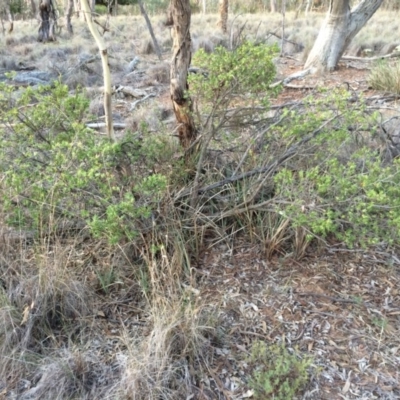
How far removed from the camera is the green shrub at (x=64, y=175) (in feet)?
7.94

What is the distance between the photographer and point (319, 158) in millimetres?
2924

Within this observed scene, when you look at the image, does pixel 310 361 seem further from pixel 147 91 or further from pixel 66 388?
pixel 147 91

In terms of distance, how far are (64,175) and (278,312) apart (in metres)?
1.52

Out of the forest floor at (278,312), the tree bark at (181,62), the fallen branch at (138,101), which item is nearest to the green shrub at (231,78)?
the tree bark at (181,62)

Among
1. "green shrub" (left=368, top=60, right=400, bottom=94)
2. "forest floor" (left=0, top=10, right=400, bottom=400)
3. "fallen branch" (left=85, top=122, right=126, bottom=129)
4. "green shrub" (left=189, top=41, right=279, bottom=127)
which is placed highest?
"green shrub" (left=189, top=41, right=279, bottom=127)

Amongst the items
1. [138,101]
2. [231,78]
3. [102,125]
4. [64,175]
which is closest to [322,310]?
[231,78]

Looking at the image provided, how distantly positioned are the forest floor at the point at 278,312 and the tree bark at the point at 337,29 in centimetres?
627

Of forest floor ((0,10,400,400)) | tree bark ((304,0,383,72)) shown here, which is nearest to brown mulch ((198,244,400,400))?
forest floor ((0,10,400,400))

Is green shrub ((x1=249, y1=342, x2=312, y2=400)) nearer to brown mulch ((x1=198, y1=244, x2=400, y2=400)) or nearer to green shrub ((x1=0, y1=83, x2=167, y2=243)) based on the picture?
brown mulch ((x1=198, y1=244, x2=400, y2=400))

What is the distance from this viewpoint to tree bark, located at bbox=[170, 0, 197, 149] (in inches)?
125

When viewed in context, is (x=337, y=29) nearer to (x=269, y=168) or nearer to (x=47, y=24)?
(x=269, y=168)

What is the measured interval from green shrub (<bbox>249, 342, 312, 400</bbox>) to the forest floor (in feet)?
0.20

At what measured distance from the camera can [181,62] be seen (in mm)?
3230

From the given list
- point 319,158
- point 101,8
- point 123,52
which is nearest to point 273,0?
point 101,8
